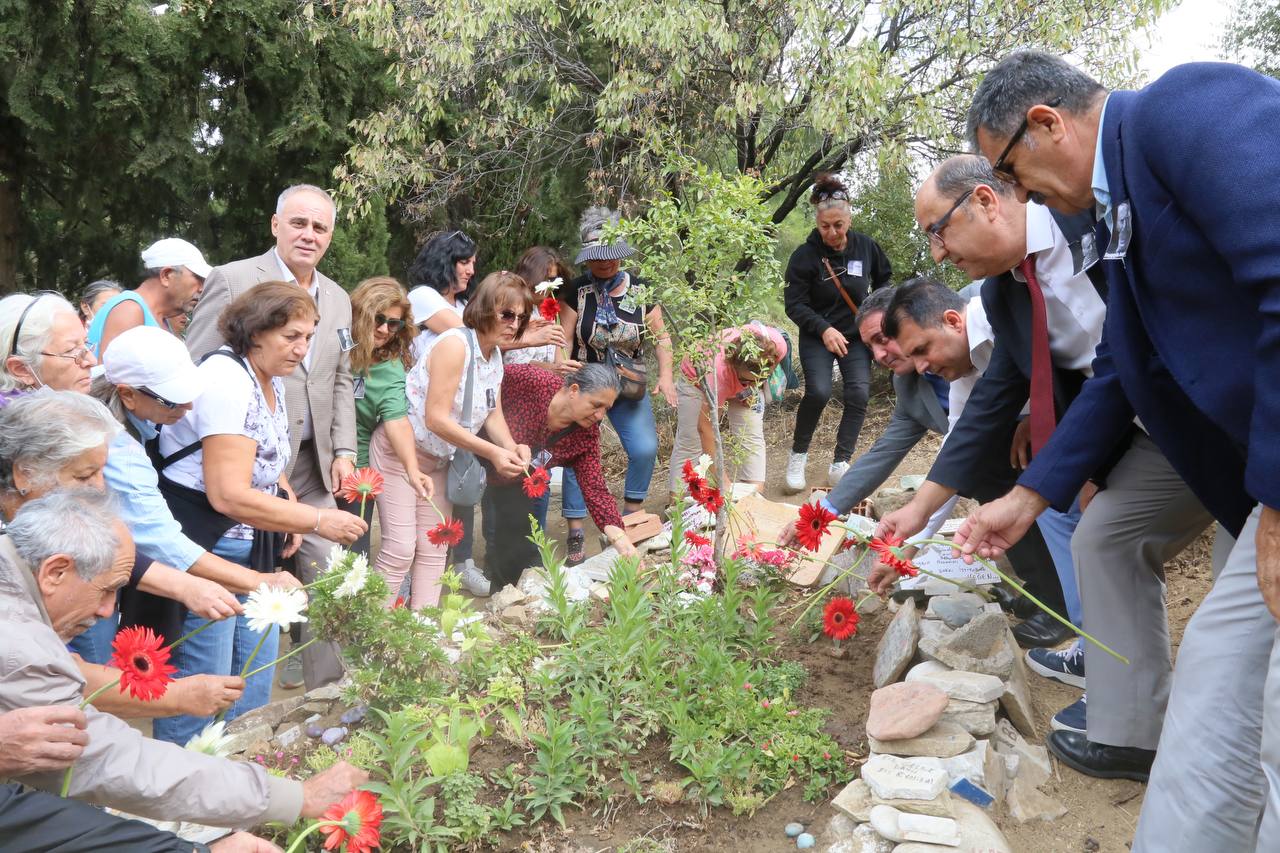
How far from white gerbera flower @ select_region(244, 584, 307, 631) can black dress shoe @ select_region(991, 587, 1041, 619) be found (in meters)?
2.92

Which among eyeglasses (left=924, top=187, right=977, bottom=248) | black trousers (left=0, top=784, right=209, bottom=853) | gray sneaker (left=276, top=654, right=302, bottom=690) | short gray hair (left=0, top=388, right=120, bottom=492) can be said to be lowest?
gray sneaker (left=276, top=654, right=302, bottom=690)

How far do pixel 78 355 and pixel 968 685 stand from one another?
10.1 feet

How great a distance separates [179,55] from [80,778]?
724 cm

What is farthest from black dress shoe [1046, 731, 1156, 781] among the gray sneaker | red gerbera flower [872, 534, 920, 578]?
the gray sneaker

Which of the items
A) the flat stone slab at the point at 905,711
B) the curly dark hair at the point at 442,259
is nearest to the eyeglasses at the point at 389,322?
the curly dark hair at the point at 442,259

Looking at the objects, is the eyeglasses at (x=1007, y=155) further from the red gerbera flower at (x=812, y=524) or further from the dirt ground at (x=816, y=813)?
the dirt ground at (x=816, y=813)

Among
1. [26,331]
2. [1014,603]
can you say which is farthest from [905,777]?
[26,331]

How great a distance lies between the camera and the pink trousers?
4.36 meters

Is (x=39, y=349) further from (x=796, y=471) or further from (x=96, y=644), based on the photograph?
(x=796, y=471)

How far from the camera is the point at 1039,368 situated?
300 centimetres

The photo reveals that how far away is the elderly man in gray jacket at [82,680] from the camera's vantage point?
2.05m

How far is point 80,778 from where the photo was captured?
6.81 feet

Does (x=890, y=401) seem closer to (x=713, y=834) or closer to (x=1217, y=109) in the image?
(x=713, y=834)

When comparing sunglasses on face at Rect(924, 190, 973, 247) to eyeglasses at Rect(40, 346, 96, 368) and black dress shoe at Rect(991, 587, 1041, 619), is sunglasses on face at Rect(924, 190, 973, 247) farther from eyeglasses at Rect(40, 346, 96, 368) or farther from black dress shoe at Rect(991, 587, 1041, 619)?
eyeglasses at Rect(40, 346, 96, 368)
